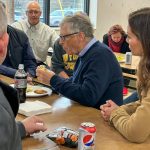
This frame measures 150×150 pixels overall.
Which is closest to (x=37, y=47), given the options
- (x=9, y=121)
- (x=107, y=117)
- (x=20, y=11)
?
(x=20, y=11)

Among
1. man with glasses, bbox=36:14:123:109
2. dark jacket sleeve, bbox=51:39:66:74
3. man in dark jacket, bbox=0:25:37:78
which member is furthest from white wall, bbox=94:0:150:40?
man with glasses, bbox=36:14:123:109

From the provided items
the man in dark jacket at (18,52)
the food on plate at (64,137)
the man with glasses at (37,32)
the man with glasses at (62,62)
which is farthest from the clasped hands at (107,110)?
the man with glasses at (37,32)

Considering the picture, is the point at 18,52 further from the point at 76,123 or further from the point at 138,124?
the point at 138,124

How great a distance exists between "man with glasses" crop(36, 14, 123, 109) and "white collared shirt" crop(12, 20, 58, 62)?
7.46 ft

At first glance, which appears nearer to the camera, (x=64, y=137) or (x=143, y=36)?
(x=64, y=137)

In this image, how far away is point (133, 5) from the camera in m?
6.50

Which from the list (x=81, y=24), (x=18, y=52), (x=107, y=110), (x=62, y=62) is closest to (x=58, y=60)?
(x=62, y=62)

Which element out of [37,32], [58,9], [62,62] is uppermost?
[58,9]

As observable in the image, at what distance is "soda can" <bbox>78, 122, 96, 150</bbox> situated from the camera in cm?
126

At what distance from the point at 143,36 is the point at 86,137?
622 mm

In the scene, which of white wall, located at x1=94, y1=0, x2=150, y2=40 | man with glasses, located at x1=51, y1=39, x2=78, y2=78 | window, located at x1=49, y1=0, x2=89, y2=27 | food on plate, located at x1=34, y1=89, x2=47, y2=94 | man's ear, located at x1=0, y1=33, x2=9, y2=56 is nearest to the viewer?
man's ear, located at x1=0, y1=33, x2=9, y2=56

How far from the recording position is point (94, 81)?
2.01m

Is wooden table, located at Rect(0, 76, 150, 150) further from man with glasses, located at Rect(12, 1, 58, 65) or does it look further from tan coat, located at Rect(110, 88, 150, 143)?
man with glasses, located at Rect(12, 1, 58, 65)

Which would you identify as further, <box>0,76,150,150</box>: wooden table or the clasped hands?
the clasped hands
